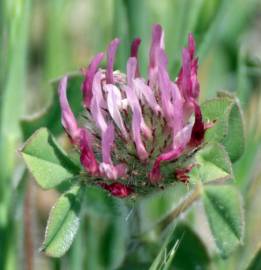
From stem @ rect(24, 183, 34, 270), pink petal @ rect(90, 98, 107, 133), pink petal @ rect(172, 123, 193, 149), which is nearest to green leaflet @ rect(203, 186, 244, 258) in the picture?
pink petal @ rect(172, 123, 193, 149)

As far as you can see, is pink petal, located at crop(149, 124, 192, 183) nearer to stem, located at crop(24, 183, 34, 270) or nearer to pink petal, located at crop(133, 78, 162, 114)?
pink petal, located at crop(133, 78, 162, 114)

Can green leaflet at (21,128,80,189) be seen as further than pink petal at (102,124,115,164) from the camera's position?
Yes

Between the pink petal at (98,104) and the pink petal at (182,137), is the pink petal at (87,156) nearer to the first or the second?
the pink petal at (98,104)

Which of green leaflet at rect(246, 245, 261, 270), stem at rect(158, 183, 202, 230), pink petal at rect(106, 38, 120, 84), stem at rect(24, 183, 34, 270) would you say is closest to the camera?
pink petal at rect(106, 38, 120, 84)

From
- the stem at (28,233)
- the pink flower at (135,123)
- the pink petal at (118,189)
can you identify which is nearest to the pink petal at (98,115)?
the pink flower at (135,123)

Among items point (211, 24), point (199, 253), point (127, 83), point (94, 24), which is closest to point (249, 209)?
point (199, 253)

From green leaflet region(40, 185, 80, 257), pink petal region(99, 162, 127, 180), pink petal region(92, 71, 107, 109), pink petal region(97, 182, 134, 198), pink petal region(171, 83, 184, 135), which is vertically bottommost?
green leaflet region(40, 185, 80, 257)
